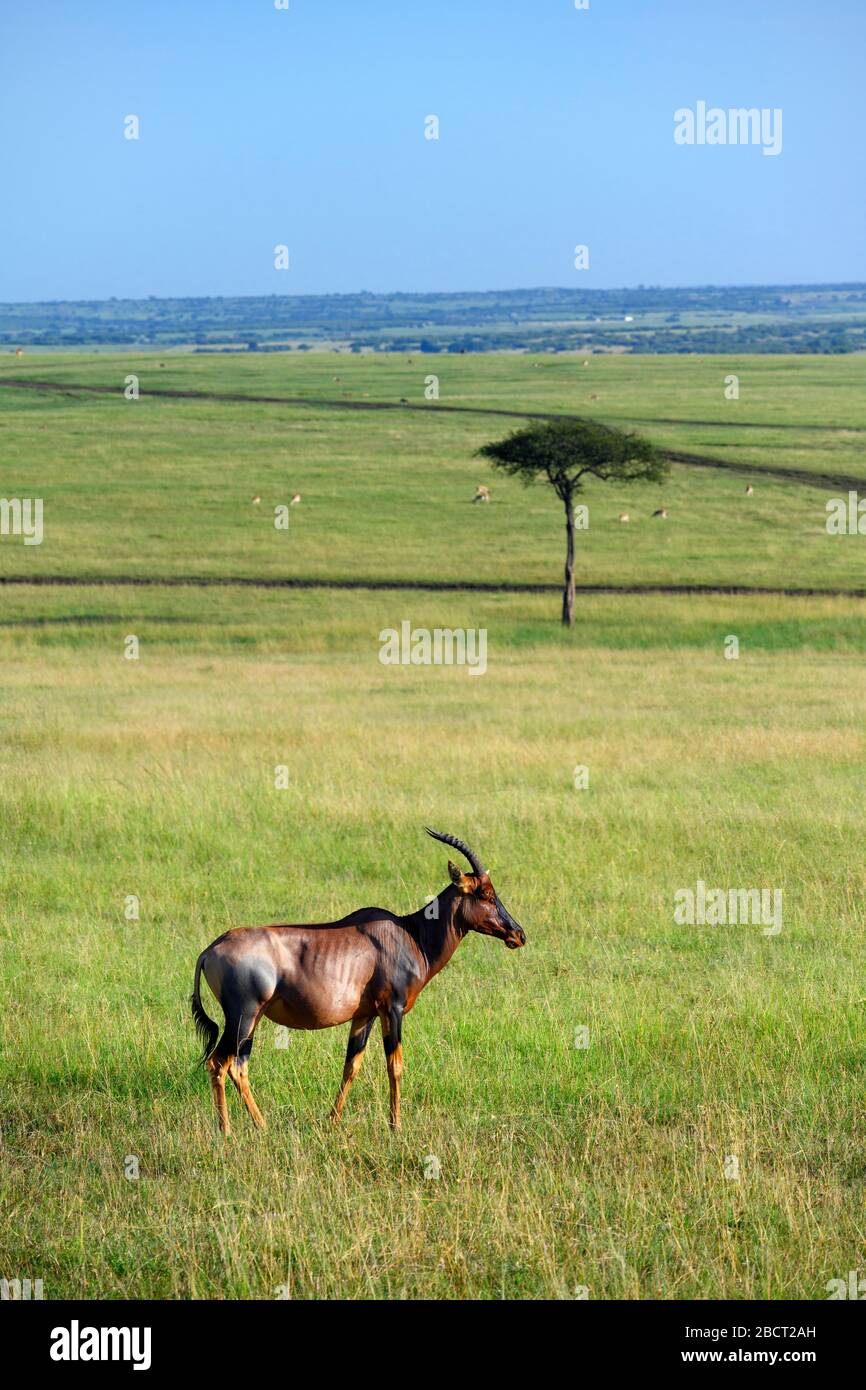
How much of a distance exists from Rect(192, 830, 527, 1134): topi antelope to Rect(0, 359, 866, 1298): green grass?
0.59 meters

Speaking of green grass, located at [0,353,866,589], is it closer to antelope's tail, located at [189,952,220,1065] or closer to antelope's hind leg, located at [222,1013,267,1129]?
antelope's tail, located at [189,952,220,1065]

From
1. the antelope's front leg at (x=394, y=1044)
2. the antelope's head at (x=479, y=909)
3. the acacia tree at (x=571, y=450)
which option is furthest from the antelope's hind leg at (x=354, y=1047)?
the acacia tree at (x=571, y=450)

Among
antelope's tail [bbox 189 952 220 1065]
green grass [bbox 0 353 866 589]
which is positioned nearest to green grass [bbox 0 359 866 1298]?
antelope's tail [bbox 189 952 220 1065]

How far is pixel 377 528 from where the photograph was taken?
201 feet

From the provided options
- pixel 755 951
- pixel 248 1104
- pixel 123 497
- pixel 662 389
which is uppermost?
pixel 662 389

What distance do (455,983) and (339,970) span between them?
4509 millimetres

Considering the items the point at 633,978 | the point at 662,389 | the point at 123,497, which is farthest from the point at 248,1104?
the point at 662,389

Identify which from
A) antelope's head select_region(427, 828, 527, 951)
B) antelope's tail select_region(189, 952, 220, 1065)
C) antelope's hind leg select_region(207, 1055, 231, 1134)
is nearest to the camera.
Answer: antelope's hind leg select_region(207, 1055, 231, 1134)

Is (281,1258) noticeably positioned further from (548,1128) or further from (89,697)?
(89,697)

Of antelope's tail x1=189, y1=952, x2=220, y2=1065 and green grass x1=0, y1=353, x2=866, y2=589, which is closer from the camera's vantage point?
antelope's tail x1=189, y1=952, x2=220, y2=1065

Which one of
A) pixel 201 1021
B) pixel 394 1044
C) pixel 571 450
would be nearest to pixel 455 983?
pixel 394 1044

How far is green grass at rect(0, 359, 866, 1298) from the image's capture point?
250 inches
